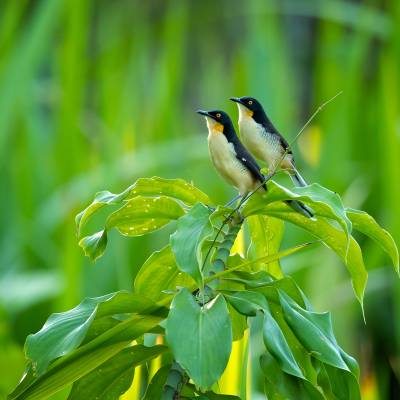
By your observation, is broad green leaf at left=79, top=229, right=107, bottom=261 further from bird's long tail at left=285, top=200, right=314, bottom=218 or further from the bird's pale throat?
the bird's pale throat

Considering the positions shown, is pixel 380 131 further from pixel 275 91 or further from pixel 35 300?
pixel 35 300

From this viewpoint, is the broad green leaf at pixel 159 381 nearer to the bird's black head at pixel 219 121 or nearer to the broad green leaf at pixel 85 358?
the broad green leaf at pixel 85 358

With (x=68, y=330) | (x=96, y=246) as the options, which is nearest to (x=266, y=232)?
(x=96, y=246)

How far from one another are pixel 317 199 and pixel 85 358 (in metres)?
0.27

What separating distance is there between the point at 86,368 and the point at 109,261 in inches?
89.8

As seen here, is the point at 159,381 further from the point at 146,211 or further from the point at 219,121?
the point at 219,121

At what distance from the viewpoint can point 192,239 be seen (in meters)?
0.92

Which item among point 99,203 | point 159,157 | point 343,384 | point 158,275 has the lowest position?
point 159,157

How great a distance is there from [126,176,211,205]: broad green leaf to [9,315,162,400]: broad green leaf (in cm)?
15

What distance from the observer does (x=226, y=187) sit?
142 inches

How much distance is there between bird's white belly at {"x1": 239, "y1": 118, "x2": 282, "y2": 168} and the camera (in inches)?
53.9

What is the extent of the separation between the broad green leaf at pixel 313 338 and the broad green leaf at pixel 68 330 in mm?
133

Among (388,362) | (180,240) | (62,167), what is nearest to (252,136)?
(180,240)

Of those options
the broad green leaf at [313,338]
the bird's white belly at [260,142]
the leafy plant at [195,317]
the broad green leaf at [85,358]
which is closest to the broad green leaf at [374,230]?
the leafy plant at [195,317]
